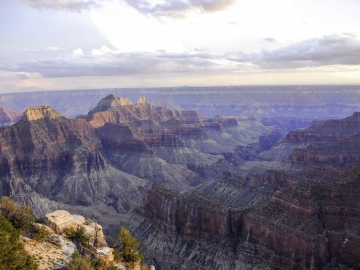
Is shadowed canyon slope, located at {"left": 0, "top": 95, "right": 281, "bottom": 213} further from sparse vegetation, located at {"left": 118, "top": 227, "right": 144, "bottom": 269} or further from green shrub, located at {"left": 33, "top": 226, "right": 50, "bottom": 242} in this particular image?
green shrub, located at {"left": 33, "top": 226, "right": 50, "bottom": 242}

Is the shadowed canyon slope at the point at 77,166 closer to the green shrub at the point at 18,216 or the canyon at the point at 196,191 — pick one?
the canyon at the point at 196,191

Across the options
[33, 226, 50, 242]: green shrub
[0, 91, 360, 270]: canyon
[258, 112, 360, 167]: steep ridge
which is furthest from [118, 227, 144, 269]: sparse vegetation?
[258, 112, 360, 167]: steep ridge

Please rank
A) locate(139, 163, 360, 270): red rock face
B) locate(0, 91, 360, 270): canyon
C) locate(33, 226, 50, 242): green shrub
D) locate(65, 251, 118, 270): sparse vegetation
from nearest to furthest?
locate(65, 251, 118, 270): sparse vegetation, locate(33, 226, 50, 242): green shrub, locate(139, 163, 360, 270): red rock face, locate(0, 91, 360, 270): canyon

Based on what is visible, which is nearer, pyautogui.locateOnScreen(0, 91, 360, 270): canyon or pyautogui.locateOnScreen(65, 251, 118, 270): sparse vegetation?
pyautogui.locateOnScreen(65, 251, 118, 270): sparse vegetation

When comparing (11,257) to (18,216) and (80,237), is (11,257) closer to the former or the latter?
(80,237)

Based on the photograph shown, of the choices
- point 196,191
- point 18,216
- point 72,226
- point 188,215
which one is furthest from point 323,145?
point 18,216

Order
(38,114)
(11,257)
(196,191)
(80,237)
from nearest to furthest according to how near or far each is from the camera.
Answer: (11,257) → (80,237) → (196,191) → (38,114)

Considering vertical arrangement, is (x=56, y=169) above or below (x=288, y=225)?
below
